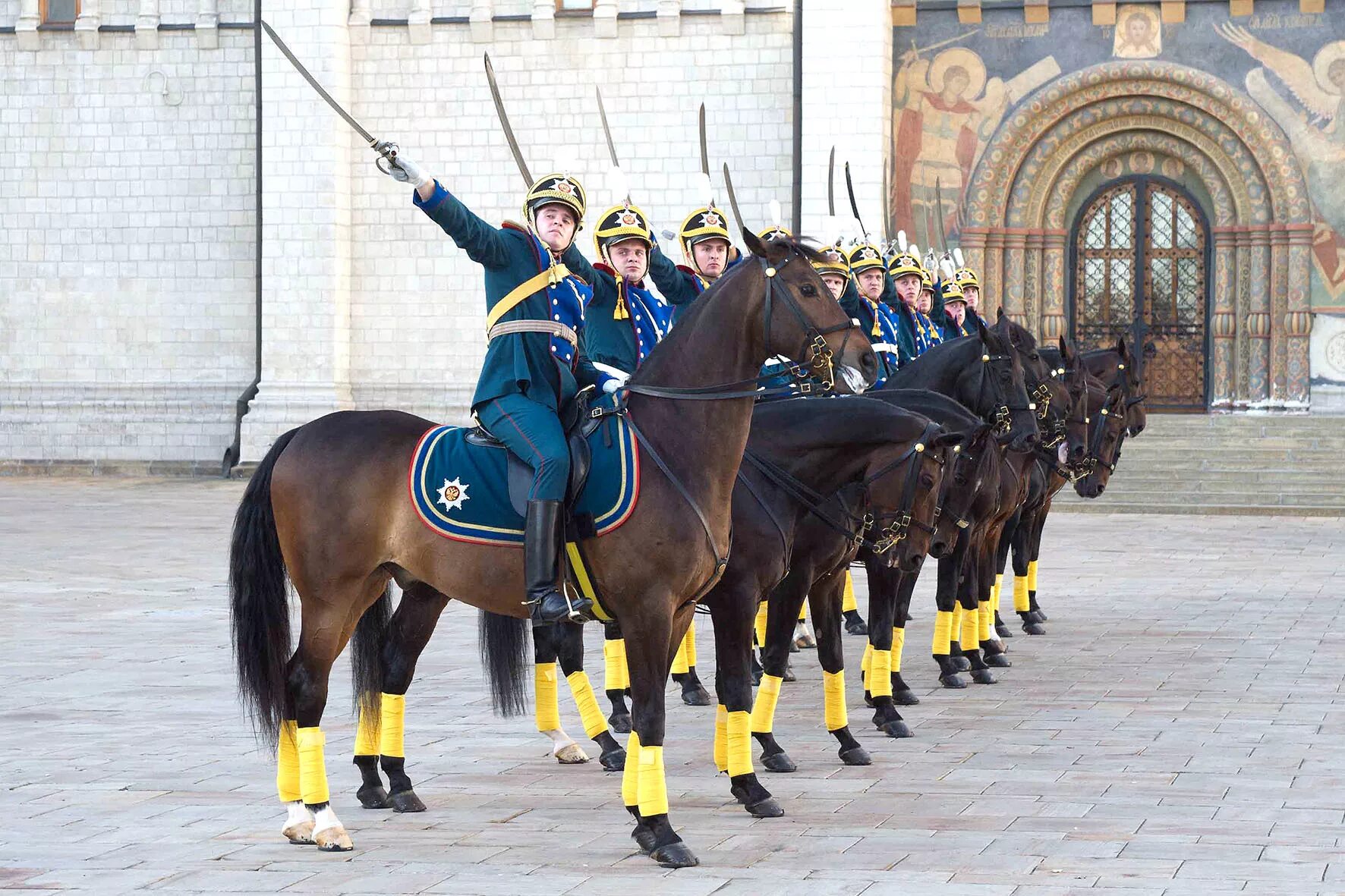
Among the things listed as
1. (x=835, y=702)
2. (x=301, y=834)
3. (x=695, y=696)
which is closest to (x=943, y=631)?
(x=695, y=696)

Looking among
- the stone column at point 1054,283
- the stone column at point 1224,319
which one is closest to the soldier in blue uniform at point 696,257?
the stone column at point 1054,283

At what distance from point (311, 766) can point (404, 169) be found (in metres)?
2.09

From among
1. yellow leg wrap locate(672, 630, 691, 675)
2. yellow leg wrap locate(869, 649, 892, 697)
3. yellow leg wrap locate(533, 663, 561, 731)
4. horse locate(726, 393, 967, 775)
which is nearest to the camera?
horse locate(726, 393, 967, 775)

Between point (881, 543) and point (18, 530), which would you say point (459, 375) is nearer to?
point (18, 530)

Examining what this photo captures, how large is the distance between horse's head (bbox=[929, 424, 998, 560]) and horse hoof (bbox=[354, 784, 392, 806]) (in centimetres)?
308

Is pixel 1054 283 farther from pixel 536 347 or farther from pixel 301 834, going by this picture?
pixel 301 834

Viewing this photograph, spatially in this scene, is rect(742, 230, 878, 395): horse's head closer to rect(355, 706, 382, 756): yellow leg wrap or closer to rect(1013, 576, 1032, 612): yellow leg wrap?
rect(355, 706, 382, 756): yellow leg wrap

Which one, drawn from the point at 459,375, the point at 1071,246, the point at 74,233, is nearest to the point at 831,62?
the point at 1071,246

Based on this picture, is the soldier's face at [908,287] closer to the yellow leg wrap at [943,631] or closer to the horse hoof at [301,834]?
the yellow leg wrap at [943,631]

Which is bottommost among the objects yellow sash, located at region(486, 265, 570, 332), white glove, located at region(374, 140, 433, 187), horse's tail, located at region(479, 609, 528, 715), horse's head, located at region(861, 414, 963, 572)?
horse's tail, located at region(479, 609, 528, 715)

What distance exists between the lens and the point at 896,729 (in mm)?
8438

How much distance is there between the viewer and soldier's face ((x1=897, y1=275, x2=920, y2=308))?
11.3 m

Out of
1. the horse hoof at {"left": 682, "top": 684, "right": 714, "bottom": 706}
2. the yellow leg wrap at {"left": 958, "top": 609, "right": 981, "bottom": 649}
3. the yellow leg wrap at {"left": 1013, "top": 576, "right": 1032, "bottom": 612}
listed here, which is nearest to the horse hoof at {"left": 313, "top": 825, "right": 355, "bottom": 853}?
the horse hoof at {"left": 682, "top": 684, "right": 714, "bottom": 706}

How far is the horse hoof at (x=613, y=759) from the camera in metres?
7.64
